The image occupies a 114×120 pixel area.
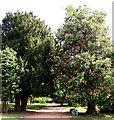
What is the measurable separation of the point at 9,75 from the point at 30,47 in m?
4.10

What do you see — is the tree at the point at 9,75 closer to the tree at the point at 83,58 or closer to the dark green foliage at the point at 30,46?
the dark green foliage at the point at 30,46

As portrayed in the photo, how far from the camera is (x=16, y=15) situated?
27.2m

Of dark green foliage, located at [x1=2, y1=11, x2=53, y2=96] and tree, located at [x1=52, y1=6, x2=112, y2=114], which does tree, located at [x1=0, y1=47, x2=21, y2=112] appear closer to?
dark green foliage, located at [x1=2, y1=11, x2=53, y2=96]

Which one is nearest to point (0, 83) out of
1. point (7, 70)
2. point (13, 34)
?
point (7, 70)

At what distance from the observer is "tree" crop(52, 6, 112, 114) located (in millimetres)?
20516

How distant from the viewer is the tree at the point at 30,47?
79.0 feet

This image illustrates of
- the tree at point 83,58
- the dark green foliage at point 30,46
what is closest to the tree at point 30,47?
the dark green foliage at point 30,46

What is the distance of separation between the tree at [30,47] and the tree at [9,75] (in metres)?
1.03

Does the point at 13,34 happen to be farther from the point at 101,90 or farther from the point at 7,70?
the point at 101,90

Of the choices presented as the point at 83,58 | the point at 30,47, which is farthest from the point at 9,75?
the point at 83,58

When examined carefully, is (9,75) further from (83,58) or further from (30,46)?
(83,58)

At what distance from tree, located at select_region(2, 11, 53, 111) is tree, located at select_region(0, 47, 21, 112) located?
103 cm

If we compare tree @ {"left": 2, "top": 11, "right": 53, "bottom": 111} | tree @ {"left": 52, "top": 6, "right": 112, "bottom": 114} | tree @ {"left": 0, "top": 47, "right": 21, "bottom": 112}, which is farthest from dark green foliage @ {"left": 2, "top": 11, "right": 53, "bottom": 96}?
tree @ {"left": 52, "top": 6, "right": 112, "bottom": 114}

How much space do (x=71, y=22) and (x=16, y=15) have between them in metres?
7.59
